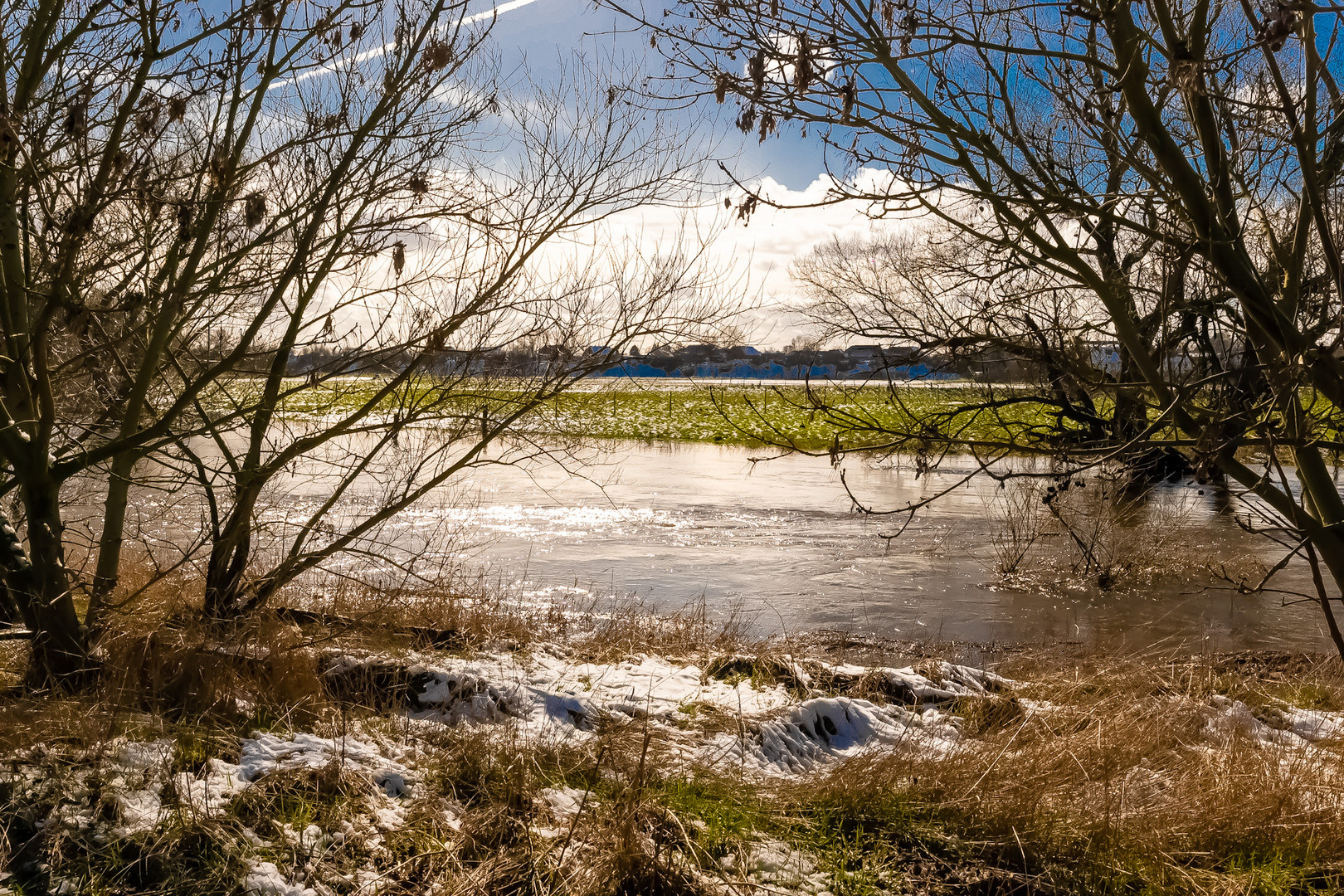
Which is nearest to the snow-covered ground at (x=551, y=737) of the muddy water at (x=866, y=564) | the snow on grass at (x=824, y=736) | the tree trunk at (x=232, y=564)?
the snow on grass at (x=824, y=736)

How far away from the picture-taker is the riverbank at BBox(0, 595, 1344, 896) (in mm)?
3330

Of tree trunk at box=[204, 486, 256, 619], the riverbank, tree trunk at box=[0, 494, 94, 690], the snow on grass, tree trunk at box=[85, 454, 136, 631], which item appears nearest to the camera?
the riverbank

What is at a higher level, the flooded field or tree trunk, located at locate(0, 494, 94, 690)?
tree trunk, located at locate(0, 494, 94, 690)

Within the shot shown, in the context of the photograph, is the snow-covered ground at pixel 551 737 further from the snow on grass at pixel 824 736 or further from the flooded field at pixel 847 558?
the flooded field at pixel 847 558

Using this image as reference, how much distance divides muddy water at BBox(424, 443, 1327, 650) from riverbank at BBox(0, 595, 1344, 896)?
188 centimetres

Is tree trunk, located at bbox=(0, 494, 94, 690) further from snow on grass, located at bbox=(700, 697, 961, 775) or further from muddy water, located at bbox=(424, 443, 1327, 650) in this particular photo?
muddy water, located at bbox=(424, 443, 1327, 650)

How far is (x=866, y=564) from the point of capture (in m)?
13.0

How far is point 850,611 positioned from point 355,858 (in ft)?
25.7

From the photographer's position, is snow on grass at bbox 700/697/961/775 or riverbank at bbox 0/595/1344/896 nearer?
riverbank at bbox 0/595/1344/896

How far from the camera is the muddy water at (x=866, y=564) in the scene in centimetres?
1007

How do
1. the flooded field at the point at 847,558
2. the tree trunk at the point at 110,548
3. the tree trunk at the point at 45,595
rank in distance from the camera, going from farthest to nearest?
the flooded field at the point at 847,558
the tree trunk at the point at 110,548
the tree trunk at the point at 45,595

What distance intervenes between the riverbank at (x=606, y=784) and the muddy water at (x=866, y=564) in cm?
188

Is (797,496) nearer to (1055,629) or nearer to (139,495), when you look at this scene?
(1055,629)

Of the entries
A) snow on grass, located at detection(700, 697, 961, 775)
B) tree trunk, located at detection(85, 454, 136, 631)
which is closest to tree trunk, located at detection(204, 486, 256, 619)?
tree trunk, located at detection(85, 454, 136, 631)
